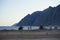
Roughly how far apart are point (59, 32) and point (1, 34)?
2.55m

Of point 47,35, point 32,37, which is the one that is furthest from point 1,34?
point 47,35

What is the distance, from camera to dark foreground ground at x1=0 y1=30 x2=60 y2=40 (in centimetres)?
683

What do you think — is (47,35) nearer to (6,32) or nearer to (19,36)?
(19,36)

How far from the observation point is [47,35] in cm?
727

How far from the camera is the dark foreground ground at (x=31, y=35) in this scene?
6.83 meters

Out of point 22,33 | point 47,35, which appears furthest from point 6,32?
point 47,35

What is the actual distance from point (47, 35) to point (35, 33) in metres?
0.57

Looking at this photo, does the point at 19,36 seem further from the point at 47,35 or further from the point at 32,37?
the point at 47,35

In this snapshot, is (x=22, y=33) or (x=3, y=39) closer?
(x=3, y=39)

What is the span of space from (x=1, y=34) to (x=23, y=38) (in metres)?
1.14

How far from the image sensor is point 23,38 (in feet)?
22.3

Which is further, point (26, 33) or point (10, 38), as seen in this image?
point (26, 33)

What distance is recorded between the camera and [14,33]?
7.58 m

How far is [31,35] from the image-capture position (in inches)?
286
